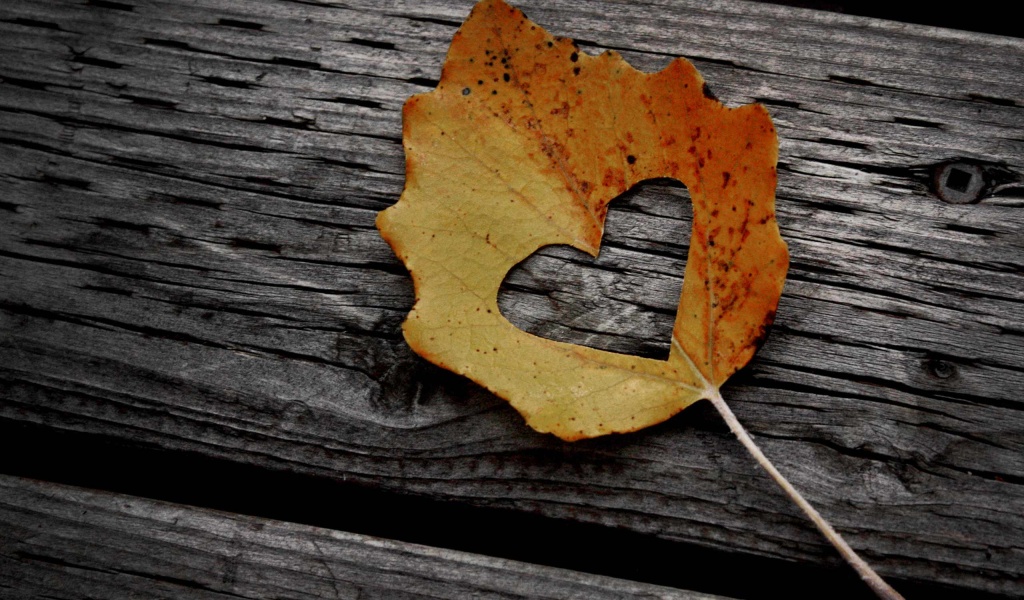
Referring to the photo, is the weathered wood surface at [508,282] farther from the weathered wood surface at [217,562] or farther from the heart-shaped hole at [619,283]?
the weathered wood surface at [217,562]

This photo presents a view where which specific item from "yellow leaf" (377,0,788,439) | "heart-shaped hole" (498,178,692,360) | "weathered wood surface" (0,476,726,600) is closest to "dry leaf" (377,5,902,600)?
"yellow leaf" (377,0,788,439)

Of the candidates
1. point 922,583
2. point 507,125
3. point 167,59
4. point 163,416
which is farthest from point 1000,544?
point 167,59

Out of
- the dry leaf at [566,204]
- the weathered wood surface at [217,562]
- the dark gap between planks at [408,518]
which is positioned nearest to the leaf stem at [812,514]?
the dry leaf at [566,204]

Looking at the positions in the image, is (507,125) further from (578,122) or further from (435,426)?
(435,426)

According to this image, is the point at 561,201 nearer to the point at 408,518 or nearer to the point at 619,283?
the point at 619,283

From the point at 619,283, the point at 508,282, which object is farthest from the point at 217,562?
the point at 619,283
